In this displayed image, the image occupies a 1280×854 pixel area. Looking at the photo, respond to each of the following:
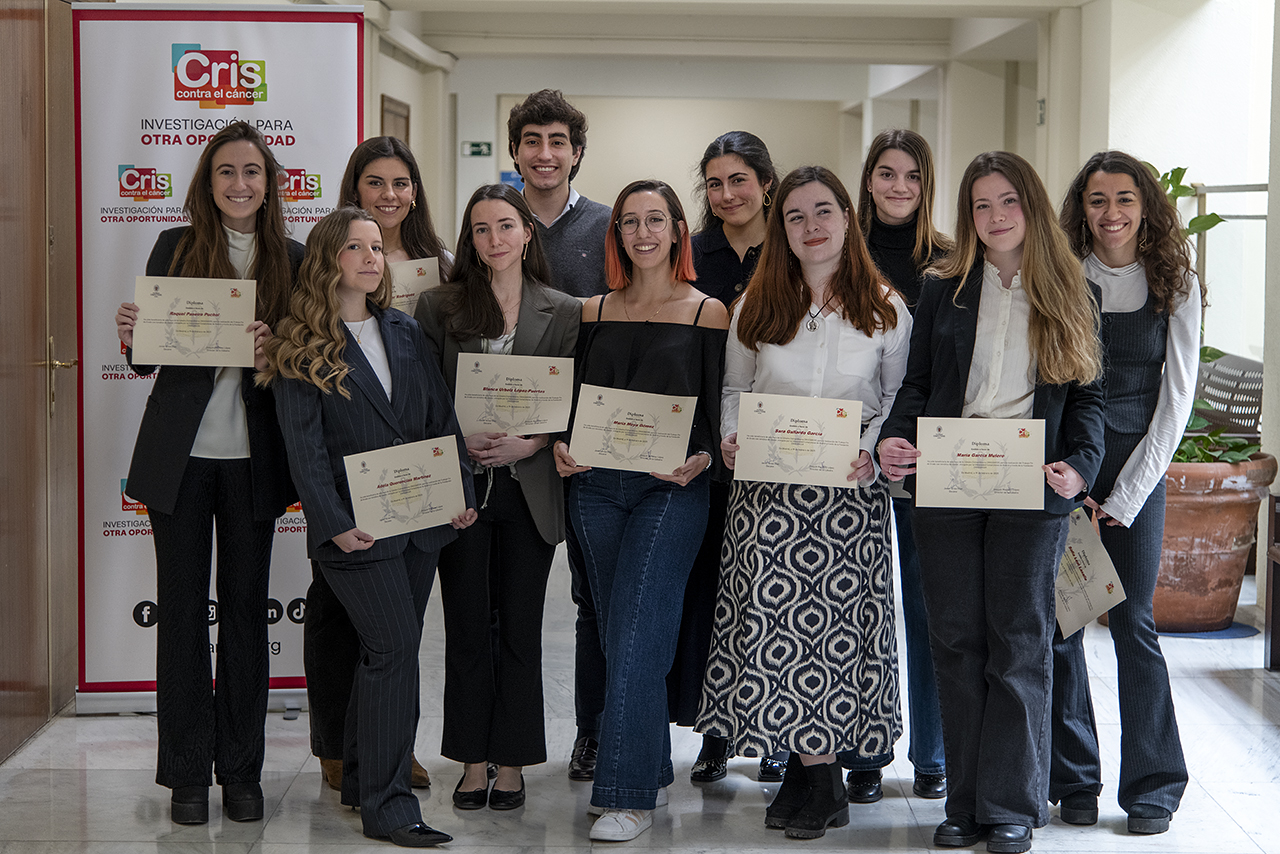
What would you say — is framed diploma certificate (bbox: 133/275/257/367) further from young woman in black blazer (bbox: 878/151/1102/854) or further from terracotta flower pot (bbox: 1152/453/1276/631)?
terracotta flower pot (bbox: 1152/453/1276/631)

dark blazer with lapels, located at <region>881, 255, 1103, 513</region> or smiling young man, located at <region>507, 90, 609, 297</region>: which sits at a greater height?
smiling young man, located at <region>507, 90, 609, 297</region>

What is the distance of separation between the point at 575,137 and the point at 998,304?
1.39m

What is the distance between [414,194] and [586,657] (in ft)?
4.35

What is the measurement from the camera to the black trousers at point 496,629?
2.97 m

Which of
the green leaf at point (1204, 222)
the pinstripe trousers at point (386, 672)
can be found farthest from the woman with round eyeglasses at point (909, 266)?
the green leaf at point (1204, 222)

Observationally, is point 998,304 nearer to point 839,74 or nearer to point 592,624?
point 592,624

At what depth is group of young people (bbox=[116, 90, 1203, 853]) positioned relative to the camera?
275 centimetres

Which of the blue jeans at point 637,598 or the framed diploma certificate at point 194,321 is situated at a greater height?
the framed diploma certificate at point 194,321

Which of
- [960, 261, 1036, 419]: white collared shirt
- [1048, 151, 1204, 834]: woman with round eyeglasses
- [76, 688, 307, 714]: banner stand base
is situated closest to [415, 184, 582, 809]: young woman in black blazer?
[960, 261, 1036, 419]: white collared shirt

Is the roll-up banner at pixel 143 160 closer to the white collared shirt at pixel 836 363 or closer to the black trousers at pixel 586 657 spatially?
the black trousers at pixel 586 657

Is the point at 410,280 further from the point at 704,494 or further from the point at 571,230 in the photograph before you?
the point at 704,494

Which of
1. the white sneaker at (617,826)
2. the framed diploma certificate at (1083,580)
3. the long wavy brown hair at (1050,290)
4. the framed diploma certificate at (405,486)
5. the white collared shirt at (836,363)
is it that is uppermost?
the long wavy brown hair at (1050,290)

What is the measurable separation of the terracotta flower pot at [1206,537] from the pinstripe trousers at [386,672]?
126 inches

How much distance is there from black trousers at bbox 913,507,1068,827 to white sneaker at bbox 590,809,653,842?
2.55 ft
